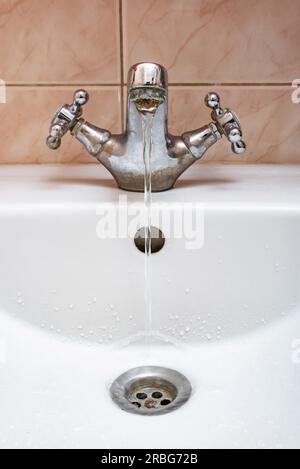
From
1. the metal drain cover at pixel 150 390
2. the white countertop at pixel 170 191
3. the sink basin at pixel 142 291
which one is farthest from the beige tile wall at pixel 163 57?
the metal drain cover at pixel 150 390

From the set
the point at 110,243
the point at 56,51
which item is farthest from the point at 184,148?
the point at 56,51

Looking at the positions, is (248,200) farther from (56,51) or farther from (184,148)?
(56,51)

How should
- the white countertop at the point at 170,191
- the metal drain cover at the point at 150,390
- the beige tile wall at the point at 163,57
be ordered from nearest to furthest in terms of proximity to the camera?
1. the metal drain cover at the point at 150,390
2. the white countertop at the point at 170,191
3. the beige tile wall at the point at 163,57

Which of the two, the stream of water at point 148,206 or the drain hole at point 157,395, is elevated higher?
the stream of water at point 148,206

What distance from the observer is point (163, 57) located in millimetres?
694

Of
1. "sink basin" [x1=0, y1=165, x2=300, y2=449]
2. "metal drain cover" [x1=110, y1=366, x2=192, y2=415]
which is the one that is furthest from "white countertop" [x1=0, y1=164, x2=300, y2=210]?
"metal drain cover" [x1=110, y1=366, x2=192, y2=415]

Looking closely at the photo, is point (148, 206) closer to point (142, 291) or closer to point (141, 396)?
point (142, 291)

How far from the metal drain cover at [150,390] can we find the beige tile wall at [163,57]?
13.8 inches

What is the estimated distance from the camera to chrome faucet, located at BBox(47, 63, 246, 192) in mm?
565

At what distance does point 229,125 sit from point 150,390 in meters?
0.30

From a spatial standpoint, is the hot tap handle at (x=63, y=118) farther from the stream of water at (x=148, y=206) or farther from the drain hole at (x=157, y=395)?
the drain hole at (x=157, y=395)

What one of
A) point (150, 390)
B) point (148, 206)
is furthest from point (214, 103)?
point (150, 390)

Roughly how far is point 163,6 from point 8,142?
0.94 ft

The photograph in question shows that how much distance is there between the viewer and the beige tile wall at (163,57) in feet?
2.24
